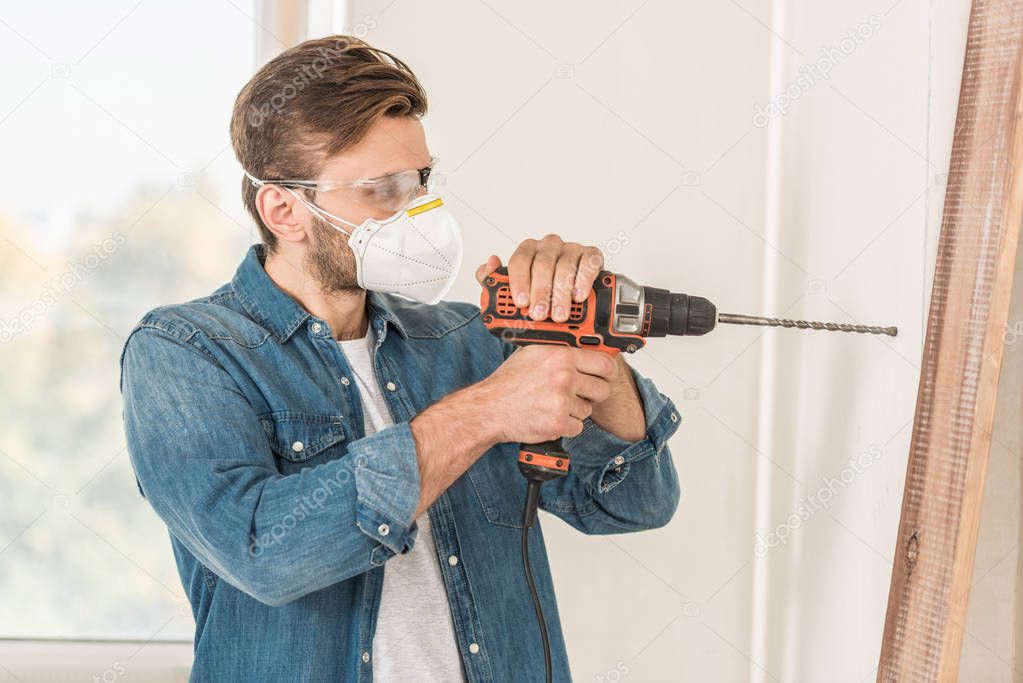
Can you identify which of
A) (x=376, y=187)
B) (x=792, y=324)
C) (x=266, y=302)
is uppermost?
(x=792, y=324)

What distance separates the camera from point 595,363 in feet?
3.97

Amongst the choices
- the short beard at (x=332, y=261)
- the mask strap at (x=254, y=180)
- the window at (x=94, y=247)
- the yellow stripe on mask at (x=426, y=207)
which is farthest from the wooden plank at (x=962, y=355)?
the window at (x=94, y=247)

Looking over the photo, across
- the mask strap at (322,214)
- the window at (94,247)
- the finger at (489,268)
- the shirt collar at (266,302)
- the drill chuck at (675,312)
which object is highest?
the drill chuck at (675,312)

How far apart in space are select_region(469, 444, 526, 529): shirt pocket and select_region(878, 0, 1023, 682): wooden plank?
56 cm

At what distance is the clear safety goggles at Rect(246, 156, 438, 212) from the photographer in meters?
1.41

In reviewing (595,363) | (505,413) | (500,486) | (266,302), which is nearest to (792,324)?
(595,363)

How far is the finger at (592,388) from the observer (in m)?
1.21

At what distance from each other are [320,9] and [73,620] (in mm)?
1430

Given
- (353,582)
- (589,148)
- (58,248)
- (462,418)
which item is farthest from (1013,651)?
(58,248)

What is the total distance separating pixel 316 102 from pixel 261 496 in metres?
0.61

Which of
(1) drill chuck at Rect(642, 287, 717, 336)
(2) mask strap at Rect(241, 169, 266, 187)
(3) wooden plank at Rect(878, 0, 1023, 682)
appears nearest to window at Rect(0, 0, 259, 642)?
(2) mask strap at Rect(241, 169, 266, 187)

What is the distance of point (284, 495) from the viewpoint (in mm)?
1110

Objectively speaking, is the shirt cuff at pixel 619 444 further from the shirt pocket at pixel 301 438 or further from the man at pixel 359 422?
the shirt pocket at pixel 301 438

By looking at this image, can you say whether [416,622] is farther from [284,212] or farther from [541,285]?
[284,212]
